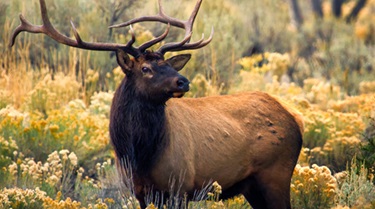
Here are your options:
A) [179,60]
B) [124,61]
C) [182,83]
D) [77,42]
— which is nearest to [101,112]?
[179,60]

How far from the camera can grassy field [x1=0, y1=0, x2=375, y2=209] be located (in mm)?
7910

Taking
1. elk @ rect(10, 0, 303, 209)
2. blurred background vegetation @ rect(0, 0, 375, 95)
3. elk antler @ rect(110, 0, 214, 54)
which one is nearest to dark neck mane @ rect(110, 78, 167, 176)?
elk @ rect(10, 0, 303, 209)

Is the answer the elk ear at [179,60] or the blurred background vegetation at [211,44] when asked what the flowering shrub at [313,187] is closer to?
the elk ear at [179,60]

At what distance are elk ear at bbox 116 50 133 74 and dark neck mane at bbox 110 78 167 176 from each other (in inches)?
5.7

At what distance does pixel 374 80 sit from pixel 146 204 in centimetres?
1036

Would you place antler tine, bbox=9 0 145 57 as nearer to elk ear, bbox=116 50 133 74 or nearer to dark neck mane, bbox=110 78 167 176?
elk ear, bbox=116 50 133 74

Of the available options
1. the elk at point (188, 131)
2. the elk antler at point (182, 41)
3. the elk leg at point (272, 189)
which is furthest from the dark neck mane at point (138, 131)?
the elk leg at point (272, 189)

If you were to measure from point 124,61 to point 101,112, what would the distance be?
12.0 feet

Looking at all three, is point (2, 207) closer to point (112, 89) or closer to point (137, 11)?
point (112, 89)

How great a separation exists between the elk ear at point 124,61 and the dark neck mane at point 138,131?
0.14 metres

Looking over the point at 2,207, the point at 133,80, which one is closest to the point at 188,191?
the point at 133,80

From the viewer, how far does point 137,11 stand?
1317cm

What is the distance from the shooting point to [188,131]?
721 cm

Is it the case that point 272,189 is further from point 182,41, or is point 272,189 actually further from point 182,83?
point 182,41
